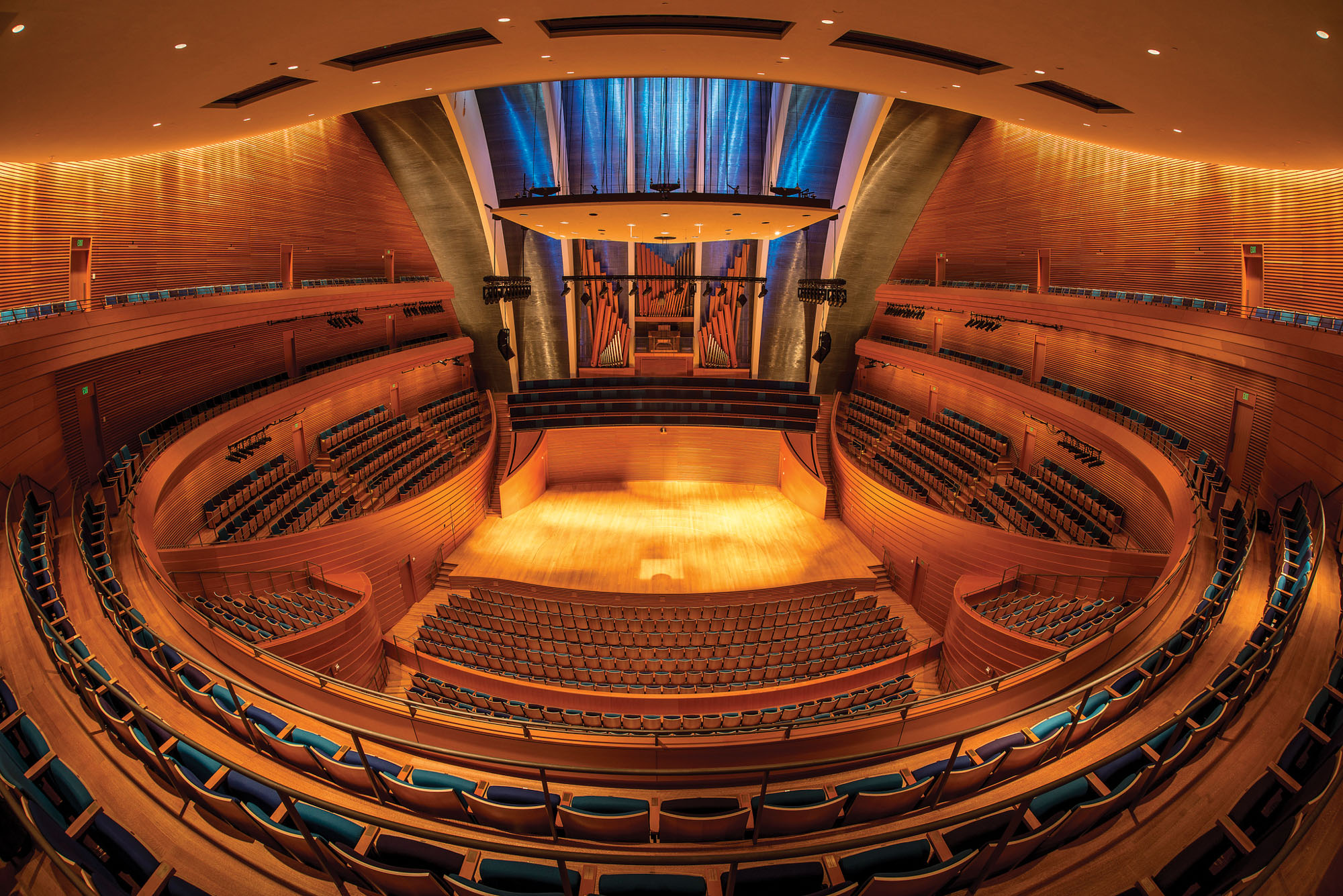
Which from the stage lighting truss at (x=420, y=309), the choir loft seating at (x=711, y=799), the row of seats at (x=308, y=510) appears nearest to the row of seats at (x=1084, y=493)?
the choir loft seating at (x=711, y=799)

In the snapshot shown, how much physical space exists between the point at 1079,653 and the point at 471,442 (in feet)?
47.0

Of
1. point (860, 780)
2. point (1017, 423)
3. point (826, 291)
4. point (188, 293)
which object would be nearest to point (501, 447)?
point (188, 293)

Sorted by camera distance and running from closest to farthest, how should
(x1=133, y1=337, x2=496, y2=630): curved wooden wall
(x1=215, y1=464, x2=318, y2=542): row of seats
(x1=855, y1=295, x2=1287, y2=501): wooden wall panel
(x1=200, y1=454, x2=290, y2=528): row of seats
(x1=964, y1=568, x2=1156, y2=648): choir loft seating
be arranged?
1. (x1=964, y1=568, x2=1156, y2=648): choir loft seating
2. (x1=133, y1=337, x2=496, y2=630): curved wooden wall
3. (x1=855, y1=295, x2=1287, y2=501): wooden wall panel
4. (x1=215, y1=464, x2=318, y2=542): row of seats
5. (x1=200, y1=454, x2=290, y2=528): row of seats

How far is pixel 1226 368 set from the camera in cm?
920

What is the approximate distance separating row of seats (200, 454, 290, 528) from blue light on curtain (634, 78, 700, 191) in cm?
1112

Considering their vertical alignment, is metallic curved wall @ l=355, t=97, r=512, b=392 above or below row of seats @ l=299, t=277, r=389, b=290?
above

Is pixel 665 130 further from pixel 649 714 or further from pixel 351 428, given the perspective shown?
pixel 649 714

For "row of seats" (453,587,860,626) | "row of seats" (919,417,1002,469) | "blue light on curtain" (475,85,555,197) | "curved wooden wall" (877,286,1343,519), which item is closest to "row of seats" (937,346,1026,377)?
"curved wooden wall" (877,286,1343,519)

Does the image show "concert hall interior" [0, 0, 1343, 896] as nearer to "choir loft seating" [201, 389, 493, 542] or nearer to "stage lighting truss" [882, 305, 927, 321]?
"choir loft seating" [201, 389, 493, 542]

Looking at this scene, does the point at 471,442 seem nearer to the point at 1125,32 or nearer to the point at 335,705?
the point at 335,705

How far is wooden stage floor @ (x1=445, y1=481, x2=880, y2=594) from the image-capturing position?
41.4 feet

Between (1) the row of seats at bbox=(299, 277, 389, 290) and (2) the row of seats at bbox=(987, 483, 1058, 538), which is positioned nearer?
(2) the row of seats at bbox=(987, 483, 1058, 538)

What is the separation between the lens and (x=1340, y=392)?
22.4ft

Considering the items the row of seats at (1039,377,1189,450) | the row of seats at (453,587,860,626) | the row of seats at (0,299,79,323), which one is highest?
the row of seats at (0,299,79,323)
